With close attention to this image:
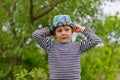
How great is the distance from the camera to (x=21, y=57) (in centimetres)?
1012

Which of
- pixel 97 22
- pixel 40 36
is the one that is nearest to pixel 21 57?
pixel 97 22

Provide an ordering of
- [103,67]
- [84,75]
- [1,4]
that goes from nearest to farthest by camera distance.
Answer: [1,4] < [84,75] < [103,67]

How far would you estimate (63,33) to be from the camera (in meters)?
4.00

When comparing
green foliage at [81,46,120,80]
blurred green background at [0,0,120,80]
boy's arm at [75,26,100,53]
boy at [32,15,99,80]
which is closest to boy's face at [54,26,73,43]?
boy at [32,15,99,80]

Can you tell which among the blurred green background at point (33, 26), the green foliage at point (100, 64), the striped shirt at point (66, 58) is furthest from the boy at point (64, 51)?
the green foliage at point (100, 64)

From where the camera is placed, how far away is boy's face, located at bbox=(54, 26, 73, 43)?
400 centimetres

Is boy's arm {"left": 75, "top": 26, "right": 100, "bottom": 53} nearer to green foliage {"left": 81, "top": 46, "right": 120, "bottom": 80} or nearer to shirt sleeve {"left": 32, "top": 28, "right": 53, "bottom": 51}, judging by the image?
shirt sleeve {"left": 32, "top": 28, "right": 53, "bottom": 51}

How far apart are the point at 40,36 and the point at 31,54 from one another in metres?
6.13

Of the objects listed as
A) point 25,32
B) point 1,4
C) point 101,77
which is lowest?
point 101,77

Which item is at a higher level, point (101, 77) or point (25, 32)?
point (25, 32)

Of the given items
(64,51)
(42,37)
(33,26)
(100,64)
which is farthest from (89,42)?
(100,64)

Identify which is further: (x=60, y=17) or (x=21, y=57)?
Answer: (x=21, y=57)

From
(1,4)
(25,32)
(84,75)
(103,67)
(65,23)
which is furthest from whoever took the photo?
(103,67)

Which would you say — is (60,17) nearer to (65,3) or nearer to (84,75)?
(65,3)
